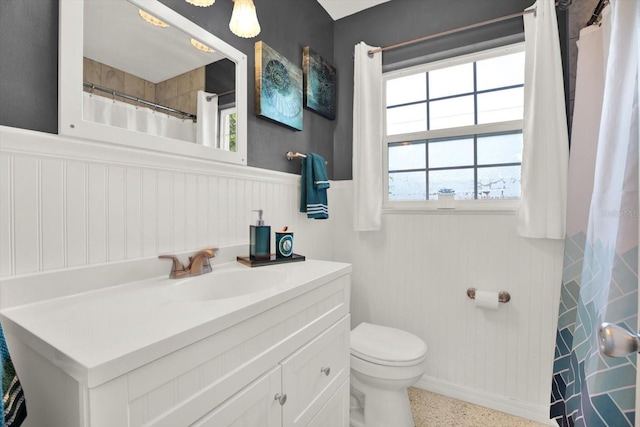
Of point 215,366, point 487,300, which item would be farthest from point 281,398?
point 487,300

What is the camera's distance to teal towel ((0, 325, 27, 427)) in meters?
0.55

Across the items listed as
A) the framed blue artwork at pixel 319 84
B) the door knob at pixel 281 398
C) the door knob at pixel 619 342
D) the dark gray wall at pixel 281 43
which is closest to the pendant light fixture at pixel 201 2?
the dark gray wall at pixel 281 43

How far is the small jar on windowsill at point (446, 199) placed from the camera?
1756 millimetres

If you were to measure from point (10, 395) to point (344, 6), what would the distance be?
2.43 m

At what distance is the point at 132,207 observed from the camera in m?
0.97

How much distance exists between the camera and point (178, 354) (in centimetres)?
57

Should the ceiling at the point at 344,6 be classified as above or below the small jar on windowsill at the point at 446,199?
above

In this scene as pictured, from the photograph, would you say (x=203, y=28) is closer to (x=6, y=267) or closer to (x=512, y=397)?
(x=6, y=267)

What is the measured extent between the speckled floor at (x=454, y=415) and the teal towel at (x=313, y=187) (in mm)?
1233

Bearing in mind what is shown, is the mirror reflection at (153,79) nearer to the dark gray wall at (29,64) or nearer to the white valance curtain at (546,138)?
the dark gray wall at (29,64)

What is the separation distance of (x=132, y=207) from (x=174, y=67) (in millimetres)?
571

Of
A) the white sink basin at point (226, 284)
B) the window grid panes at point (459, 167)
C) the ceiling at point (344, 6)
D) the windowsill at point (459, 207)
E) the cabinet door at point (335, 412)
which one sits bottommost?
the cabinet door at point (335, 412)

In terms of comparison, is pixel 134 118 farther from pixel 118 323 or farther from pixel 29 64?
pixel 118 323

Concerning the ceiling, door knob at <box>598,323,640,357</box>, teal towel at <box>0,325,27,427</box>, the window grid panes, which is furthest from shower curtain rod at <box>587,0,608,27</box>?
teal towel at <box>0,325,27,427</box>
